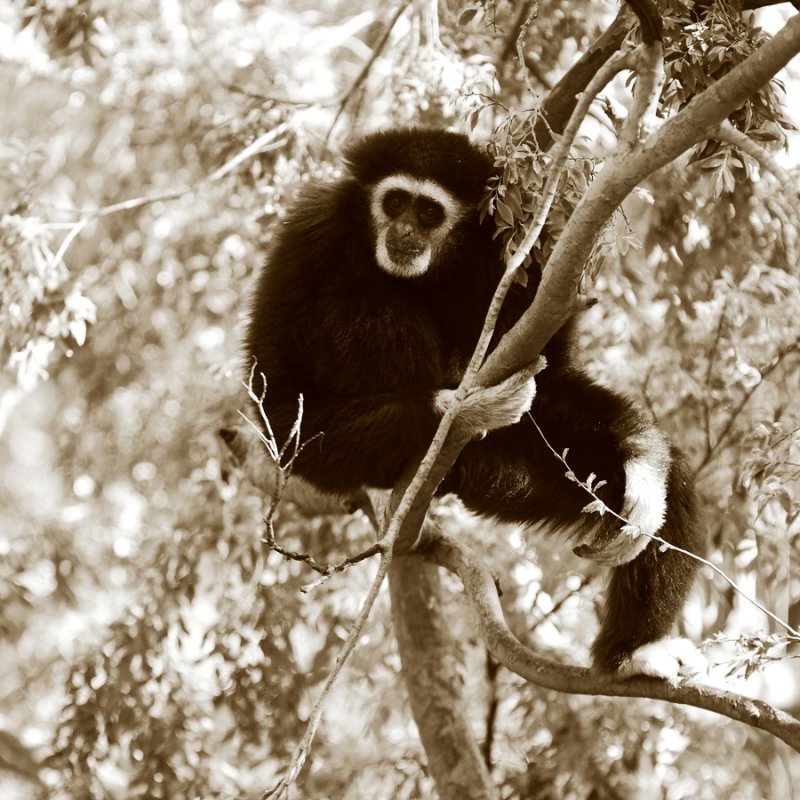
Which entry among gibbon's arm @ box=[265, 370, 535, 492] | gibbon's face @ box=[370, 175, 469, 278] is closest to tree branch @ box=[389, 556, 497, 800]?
gibbon's arm @ box=[265, 370, 535, 492]

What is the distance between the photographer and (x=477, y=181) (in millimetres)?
4699

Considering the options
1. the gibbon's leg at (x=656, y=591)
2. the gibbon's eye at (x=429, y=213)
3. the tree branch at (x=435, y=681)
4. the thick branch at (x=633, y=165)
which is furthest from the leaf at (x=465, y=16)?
the tree branch at (x=435, y=681)

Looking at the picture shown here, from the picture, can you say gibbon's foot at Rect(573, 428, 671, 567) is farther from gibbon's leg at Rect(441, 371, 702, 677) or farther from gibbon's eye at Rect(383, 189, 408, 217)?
gibbon's eye at Rect(383, 189, 408, 217)

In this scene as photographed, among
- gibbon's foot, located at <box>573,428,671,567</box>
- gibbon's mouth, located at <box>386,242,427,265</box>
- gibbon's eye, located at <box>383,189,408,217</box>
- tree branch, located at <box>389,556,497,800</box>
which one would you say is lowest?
tree branch, located at <box>389,556,497,800</box>

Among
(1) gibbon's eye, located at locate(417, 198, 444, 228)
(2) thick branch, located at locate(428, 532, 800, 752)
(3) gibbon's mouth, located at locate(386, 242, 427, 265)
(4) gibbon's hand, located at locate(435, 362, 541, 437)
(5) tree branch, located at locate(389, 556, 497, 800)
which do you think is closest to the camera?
(2) thick branch, located at locate(428, 532, 800, 752)

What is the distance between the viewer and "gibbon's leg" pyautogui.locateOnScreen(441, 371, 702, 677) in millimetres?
3998

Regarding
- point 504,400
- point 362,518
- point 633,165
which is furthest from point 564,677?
point 362,518

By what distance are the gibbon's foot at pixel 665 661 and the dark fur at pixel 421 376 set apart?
4 cm

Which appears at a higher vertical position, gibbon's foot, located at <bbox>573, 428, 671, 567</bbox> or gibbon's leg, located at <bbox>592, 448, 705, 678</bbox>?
gibbon's foot, located at <bbox>573, 428, 671, 567</bbox>

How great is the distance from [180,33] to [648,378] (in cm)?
458

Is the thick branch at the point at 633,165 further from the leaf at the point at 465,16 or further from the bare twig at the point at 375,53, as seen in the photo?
the bare twig at the point at 375,53

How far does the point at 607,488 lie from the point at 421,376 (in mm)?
817

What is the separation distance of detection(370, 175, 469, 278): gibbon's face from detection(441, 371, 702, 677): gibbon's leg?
698 mm

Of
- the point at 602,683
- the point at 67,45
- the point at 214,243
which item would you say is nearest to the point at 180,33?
the point at 214,243
